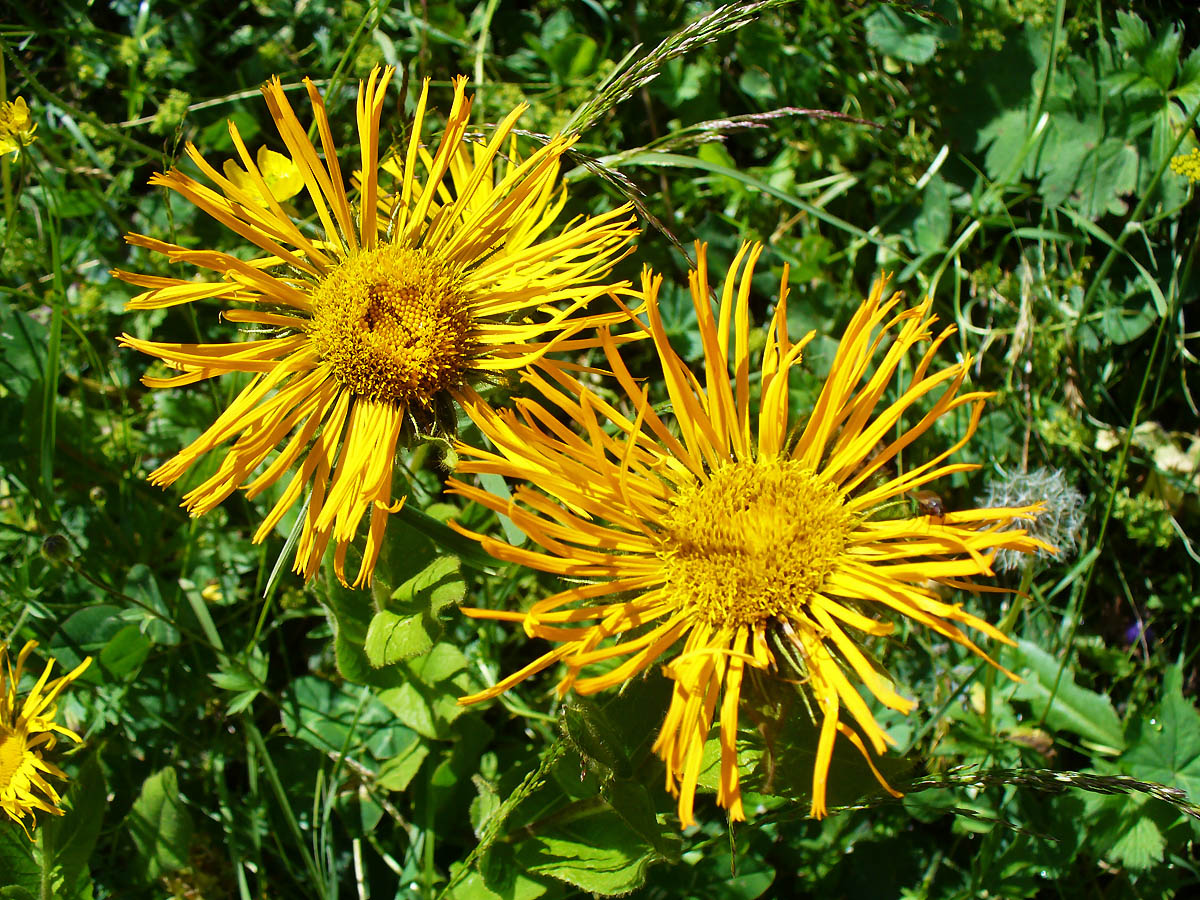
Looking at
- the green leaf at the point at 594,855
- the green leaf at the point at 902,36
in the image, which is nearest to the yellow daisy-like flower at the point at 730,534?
the green leaf at the point at 594,855

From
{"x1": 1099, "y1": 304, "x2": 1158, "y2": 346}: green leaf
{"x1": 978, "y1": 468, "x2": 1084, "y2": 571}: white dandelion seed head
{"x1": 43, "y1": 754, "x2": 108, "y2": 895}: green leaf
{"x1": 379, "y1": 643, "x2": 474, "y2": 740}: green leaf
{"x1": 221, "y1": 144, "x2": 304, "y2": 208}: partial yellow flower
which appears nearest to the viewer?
{"x1": 221, "y1": 144, "x2": 304, "y2": 208}: partial yellow flower

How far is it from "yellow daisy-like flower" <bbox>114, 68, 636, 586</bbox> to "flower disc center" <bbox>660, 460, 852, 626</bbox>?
19.3 inches

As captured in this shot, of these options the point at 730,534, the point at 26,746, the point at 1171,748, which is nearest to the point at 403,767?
the point at 26,746

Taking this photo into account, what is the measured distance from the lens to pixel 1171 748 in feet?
9.61

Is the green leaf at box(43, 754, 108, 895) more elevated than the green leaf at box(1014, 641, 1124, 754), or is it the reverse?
the green leaf at box(1014, 641, 1124, 754)

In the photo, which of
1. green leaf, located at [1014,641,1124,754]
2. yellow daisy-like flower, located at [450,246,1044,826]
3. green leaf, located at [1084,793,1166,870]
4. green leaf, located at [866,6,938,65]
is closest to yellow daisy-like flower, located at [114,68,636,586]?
yellow daisy-like flower, located at [450,246,1044,826]

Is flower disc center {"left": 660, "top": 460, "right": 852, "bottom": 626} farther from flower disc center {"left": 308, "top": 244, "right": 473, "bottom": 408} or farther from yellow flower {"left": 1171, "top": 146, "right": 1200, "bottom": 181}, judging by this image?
yellow flower {"left": 1171, "top": 146, "right": 1200, "bottom": 181}

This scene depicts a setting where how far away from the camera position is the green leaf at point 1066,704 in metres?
3.04

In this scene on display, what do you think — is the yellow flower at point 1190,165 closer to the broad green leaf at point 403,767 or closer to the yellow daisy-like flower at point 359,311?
the yellow daisy-like flower at point 359,311

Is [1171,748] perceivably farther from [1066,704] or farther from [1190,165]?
[1190,165]

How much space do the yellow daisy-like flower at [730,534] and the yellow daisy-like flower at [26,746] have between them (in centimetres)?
139

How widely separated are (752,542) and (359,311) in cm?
109

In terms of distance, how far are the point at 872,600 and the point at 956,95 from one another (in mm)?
2340

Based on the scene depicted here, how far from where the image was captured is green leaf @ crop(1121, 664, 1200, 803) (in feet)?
9.57
